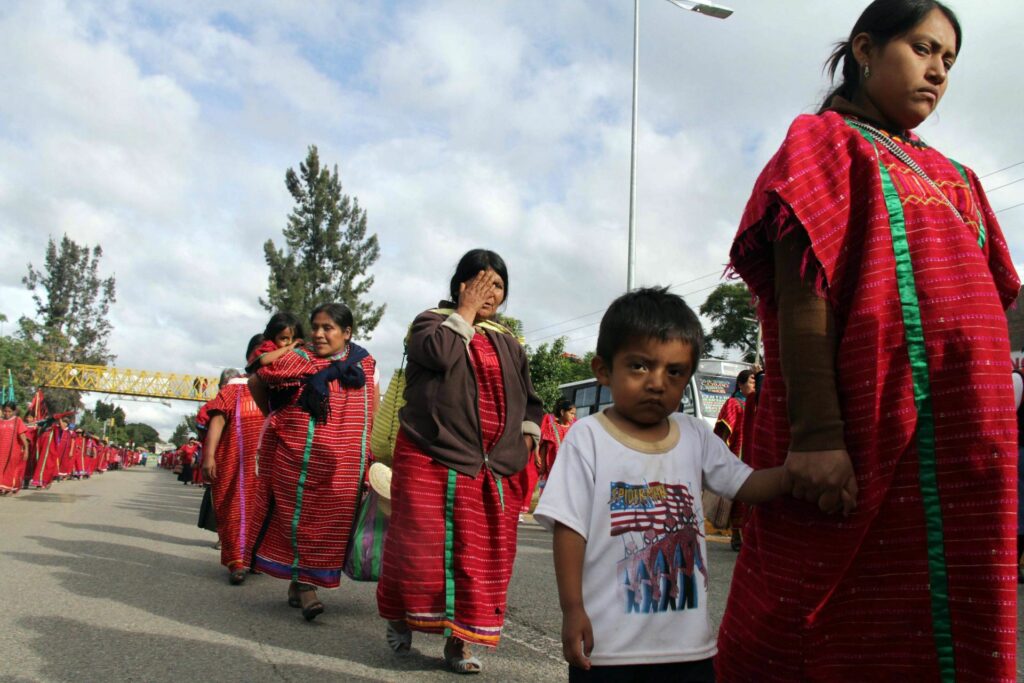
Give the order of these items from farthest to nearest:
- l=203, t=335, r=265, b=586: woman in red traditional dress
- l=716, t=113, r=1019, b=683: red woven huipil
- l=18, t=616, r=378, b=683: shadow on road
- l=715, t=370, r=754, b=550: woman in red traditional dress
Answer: l=715, t=370, r=754, b=550: woman in red traditional dress → l=203, t=335, r=265, b=586: woman in red traditional dress → l=18, t=616, r=378, b=683: shadow on road → l=716, t=113, r=1019, b=683: red woven huipil

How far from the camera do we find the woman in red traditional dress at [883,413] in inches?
73.5

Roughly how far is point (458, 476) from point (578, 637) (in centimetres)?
217

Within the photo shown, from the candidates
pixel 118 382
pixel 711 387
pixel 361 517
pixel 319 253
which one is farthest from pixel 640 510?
pixel 118 382

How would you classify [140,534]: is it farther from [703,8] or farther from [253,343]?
[703,8]

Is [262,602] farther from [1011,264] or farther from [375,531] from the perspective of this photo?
[1011,264]

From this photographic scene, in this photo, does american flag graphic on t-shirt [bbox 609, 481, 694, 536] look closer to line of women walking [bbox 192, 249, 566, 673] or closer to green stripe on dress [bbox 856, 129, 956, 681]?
green stripe on dress [bbox 856, 129, 956, 681]

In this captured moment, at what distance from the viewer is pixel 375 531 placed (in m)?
5.37

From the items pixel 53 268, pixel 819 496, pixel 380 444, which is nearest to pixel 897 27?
pixel 819 496

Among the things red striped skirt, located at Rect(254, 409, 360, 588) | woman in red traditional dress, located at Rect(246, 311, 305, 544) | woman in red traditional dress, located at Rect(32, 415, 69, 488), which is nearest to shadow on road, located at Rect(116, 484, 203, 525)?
woman in red traditional dress, located at Rect(32, 415, 69, 488)

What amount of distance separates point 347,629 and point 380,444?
96 cm

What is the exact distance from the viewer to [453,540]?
416 cm

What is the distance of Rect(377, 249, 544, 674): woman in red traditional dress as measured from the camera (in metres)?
4.05

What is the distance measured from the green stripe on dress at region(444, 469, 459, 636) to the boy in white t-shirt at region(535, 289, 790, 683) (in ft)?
6.18

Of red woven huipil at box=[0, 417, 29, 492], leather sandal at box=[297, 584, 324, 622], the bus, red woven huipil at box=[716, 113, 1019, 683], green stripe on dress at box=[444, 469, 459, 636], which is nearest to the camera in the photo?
→ red woven huipil at box=[716, 113, 1019, 683]
